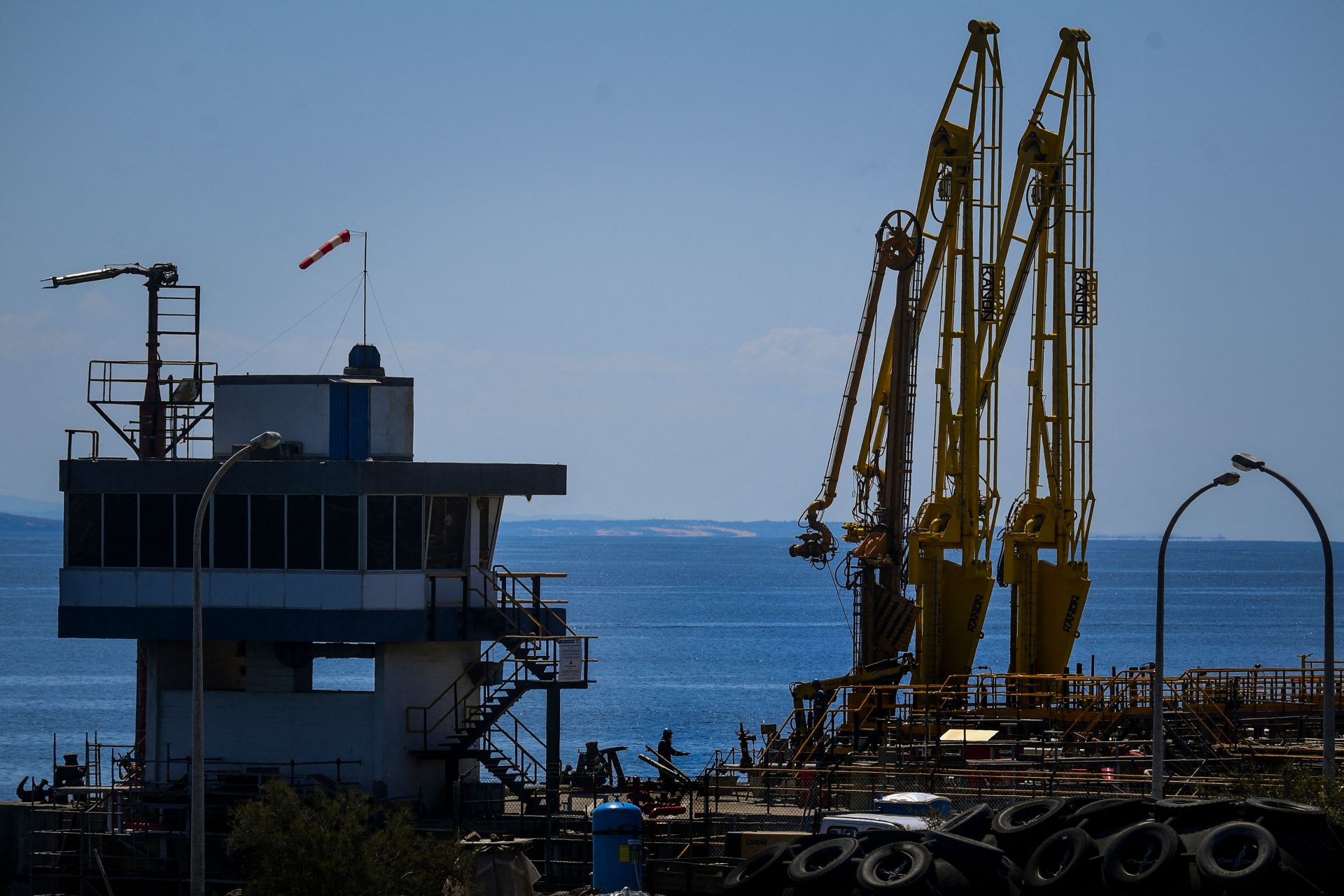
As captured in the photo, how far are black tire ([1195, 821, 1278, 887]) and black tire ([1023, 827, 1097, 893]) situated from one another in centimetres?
148

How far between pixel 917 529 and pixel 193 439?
780 inches

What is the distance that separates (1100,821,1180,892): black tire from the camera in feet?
75.6

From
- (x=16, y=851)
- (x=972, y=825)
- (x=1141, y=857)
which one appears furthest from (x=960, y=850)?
(x=16, y=851)

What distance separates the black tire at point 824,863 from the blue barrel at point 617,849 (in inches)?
189

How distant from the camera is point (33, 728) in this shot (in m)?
89.9

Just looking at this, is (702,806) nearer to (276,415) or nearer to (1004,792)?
(1004,792)

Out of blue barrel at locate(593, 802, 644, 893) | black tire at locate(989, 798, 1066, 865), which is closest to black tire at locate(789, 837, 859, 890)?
black tire at locate(989, 798, 1066, 865)

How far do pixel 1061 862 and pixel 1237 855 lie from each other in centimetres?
233

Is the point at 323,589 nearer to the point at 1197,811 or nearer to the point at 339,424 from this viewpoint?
the point at 339,424

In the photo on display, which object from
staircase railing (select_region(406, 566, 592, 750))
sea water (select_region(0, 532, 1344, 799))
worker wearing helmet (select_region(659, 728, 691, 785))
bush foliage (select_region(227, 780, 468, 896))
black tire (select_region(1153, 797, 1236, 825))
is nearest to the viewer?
black tire (select_region(1153, 797, 1236, 825))

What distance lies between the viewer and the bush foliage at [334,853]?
81.1ft

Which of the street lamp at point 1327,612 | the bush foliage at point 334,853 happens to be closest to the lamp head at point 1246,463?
the street lamp at point 1327,612

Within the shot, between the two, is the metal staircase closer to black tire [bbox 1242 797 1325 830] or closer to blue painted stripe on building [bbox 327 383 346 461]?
blue painted stripe on building [bbox 327 383 346 461]

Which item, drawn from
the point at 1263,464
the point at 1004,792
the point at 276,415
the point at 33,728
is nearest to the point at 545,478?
the point at 276,415
